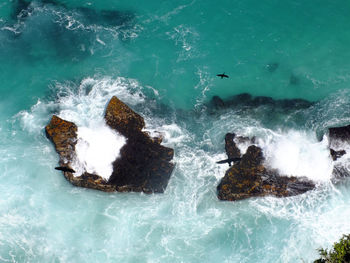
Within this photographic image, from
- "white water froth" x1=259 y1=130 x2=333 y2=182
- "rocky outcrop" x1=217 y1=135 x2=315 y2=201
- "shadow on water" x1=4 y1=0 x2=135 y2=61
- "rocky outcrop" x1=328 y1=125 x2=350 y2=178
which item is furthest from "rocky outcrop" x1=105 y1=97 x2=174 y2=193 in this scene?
"rocky outcrop" x1=328 y1=125 x2=350 y2=178

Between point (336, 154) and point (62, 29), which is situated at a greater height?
point (62, 29)

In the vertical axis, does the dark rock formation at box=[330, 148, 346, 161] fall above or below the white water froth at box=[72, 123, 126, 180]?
above

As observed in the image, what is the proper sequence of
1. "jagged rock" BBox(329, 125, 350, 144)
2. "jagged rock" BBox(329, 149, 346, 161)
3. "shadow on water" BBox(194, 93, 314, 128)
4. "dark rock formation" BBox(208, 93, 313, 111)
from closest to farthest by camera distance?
"jagged rock" BBox(329, 149, 346, 161)
"jagged rock" BBox(329, 125, 350, 144)
"shadow on water" BBox(194, 93, 314, 128)
"dark rock formation" BBox(208, 93, 313, 111)

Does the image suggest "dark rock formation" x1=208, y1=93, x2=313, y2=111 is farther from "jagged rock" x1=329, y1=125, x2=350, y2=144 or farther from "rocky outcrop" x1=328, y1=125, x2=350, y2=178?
"rocky outcrop" x1=328, y1=125, x2=350, y2=178

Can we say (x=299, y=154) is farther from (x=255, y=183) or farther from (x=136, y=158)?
(x=136, y=158)

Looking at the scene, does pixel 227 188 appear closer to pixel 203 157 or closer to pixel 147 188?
pixel 203 157

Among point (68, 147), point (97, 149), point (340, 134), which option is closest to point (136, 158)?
point (97, 149)
